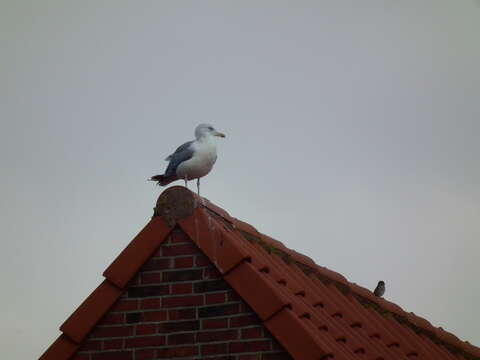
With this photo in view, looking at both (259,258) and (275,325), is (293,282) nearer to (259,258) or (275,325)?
(259,258)

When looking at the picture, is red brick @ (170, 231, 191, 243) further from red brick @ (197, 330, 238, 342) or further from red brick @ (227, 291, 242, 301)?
red brick @ (197, 330, 238, 342)

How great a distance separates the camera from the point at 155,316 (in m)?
6.39

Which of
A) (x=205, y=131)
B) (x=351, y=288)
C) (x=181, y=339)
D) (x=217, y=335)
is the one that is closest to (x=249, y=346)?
(x=217, y=335)

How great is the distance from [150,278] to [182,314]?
315 millimetres

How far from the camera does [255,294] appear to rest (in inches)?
246

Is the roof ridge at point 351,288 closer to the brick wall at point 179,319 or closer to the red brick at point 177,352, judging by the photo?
the brick wall at point 179,319

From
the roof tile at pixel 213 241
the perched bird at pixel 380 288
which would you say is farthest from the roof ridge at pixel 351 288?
the perched bird at pixel 380 288

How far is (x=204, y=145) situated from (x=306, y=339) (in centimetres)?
578

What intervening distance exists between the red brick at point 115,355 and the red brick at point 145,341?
5 cm

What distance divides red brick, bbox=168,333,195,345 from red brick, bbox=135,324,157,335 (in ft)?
0.37

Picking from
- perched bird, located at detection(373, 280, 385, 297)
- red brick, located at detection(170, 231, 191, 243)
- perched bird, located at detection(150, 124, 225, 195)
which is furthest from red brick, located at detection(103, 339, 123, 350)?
perched bird, located at detection(373, 280, 385, 297)

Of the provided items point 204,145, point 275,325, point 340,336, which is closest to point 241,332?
point 275,325

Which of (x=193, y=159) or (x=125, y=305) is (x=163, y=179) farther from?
(x=125, y=305)

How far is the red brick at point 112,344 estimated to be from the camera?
639cm
